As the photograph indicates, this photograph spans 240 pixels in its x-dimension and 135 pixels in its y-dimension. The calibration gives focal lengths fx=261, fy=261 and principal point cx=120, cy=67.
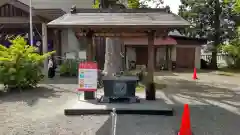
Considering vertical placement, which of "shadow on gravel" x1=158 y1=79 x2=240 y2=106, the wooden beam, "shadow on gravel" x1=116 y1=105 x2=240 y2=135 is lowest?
"shadow on gravel" x1=116 y1=105 x2=240 y2=135

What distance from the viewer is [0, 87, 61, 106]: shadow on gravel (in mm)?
9645

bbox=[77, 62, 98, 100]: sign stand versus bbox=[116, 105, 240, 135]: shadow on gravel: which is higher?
bbox=[77, 62, 98, 100]: sign stand

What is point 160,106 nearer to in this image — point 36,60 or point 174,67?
point 36,60

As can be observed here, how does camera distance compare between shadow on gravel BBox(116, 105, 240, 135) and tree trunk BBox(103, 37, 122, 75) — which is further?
tree trunk BBox(103, 37, 122, 75)

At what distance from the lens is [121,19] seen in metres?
8.23

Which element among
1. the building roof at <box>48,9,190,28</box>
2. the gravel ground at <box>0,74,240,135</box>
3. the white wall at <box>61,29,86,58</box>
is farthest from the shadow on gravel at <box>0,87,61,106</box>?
the white wall at <box>61,29,86,58</box>

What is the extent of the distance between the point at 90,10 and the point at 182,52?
→ 1648 cm

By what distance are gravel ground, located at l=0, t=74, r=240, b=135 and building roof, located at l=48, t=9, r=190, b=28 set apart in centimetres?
266

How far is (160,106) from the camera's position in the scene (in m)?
7.97

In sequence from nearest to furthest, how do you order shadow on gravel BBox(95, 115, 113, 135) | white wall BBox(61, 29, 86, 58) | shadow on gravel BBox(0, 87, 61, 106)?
shadow on gravel BBox(95, 115, 113, 135) < shadow on gravel BBox(0, 87, 61, 106) < white wall BBox(61, 29, 86, 58)

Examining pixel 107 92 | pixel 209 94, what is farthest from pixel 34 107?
pixel 209 94

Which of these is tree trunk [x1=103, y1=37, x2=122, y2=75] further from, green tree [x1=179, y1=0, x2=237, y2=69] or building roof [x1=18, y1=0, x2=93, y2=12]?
green tree [x1=179, y1=0, x2=237, y2=69]

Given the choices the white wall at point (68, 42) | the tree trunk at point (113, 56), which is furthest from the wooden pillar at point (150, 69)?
the white wall at point (68, 42)

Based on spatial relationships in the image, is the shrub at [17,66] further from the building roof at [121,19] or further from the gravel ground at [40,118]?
the building roof at [121,19]
